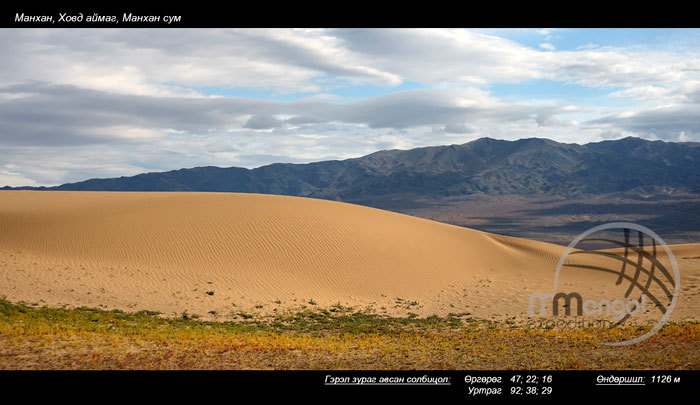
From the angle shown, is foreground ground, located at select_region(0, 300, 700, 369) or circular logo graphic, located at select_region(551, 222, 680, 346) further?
circular logo graphic, located at select_region(551, 222, 680, 346)

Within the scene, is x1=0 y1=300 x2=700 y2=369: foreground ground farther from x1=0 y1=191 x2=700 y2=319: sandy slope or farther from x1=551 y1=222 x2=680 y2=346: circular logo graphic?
x1=0 y1=191 x2=700 y2=319: sandy slope

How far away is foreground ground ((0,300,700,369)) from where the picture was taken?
10398mm

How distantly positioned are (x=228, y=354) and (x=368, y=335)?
530cm

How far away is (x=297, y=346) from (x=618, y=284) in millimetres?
22184

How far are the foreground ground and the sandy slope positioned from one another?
12.3 ft

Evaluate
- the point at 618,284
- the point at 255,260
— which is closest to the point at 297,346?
the point at 255,260

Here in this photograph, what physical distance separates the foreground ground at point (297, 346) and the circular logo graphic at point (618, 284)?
1447 mm

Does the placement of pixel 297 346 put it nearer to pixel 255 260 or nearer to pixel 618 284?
pixel 255 260

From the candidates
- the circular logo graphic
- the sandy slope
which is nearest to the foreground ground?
the circular logo graphic

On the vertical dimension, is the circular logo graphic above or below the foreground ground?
below

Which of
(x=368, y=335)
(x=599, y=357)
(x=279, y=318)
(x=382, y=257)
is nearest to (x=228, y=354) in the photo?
(x=368, y=335)

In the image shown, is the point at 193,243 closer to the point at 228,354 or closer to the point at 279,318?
the point at 279,318

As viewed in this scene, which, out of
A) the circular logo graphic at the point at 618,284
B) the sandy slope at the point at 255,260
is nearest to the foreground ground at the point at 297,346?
the circular logo graphic at the point at 618,284

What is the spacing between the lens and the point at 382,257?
1139 inches
